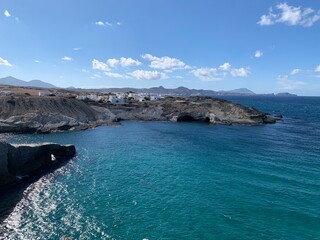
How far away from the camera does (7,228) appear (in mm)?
25844

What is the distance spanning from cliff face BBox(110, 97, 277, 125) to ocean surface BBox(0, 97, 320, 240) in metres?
46.6

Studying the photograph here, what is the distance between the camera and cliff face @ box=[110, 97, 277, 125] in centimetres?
10475

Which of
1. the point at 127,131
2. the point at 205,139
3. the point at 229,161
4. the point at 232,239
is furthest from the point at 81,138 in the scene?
the point at 232,239

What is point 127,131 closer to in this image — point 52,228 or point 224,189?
point 224,189

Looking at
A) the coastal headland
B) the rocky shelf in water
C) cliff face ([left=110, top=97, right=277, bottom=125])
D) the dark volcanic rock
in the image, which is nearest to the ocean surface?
the dark volcanic rock

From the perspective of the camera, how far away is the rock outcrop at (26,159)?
3697 cm

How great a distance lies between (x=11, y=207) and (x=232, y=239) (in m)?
23.3

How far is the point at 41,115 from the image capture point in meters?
78.8

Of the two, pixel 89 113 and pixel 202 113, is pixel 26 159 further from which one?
pixel 202 113

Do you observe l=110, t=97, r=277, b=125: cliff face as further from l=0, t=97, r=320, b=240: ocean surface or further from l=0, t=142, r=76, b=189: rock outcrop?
l=0, t=142, r=76, b=189: rock outcrop

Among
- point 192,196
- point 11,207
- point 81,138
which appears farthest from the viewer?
point 81,138

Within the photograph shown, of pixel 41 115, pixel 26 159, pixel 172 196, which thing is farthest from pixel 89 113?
pixel 172 196

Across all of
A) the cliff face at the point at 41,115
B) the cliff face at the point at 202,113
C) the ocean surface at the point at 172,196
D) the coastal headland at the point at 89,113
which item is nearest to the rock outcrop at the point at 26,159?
the ocean surface at the point at 172,196

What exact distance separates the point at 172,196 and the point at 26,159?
23796 millimetres
